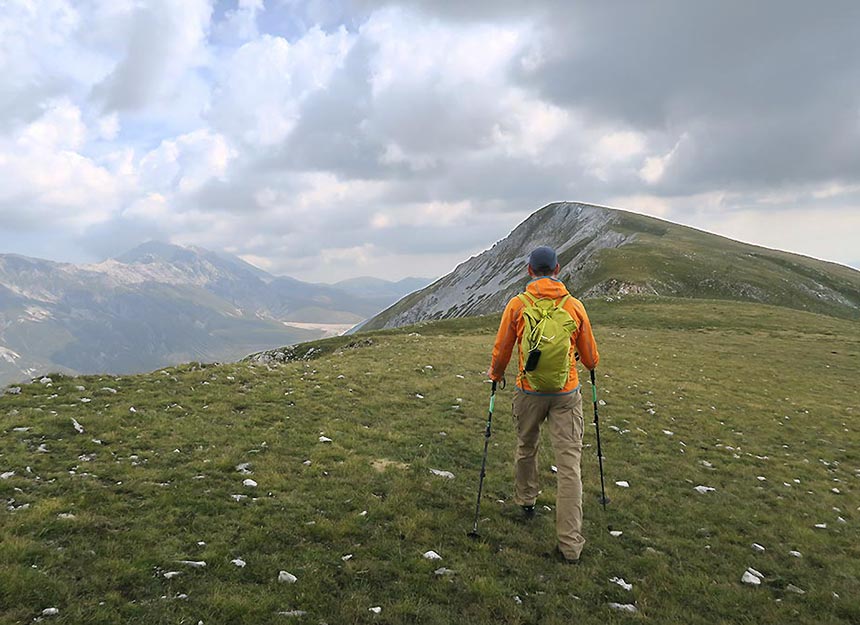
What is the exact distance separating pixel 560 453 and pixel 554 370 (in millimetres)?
1664

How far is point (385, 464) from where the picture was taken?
1282 cm

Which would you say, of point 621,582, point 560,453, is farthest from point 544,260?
point 621,582

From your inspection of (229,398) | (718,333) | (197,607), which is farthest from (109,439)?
(718,333)

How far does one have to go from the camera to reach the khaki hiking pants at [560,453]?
9133mm

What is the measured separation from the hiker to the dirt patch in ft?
12.4

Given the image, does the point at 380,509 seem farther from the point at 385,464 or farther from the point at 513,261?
the point at 513,261

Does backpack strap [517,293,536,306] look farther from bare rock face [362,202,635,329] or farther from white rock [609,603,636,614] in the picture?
bare rock face [362,202,635,329]

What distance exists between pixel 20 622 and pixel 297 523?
4176mm

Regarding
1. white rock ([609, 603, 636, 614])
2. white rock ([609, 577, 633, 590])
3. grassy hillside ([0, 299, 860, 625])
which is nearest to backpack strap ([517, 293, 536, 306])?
grassy hillside ([0, 299, 860, 625])

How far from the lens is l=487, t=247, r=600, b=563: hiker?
30.2 feet

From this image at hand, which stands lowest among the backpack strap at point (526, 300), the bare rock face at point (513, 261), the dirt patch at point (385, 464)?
the dirt patch at point (385, 464)

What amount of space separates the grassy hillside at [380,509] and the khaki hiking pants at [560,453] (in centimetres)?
53

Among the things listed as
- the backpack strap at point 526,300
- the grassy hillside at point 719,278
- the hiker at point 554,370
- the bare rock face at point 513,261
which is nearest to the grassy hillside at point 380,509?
the hiker at point 554,370

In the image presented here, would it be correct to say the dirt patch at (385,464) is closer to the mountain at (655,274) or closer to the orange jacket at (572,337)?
the orange jacket at (572,337)
